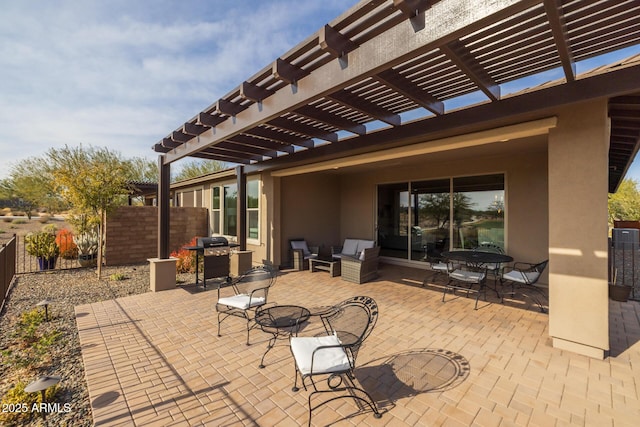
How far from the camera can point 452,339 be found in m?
3.59

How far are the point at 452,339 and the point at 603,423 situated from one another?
151 cm

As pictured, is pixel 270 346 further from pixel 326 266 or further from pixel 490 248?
pixel 490 248

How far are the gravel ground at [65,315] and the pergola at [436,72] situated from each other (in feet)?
11.3

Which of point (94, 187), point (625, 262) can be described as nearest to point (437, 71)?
point (94, 187)

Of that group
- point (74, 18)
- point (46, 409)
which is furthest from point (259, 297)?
point (74, 18)

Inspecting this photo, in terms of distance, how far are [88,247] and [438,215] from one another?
10561mm

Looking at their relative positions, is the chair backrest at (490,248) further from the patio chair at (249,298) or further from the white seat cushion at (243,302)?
the white seat cushion at (243,302)

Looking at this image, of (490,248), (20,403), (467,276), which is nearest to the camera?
(20,403)

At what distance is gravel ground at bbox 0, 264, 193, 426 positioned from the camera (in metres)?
2.46

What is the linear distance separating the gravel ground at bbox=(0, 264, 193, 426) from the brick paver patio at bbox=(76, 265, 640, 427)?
122 millimetres

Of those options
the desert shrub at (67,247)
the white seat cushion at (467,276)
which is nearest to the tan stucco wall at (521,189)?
the white seat cushion at (467,276)

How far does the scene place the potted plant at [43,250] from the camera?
7.60 meters

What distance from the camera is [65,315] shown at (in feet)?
14.6

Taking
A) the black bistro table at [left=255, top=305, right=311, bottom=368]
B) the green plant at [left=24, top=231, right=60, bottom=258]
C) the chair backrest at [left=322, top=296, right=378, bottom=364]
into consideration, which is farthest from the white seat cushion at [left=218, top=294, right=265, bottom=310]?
the green plant at [left=24, top=231, right=60, bottom=258]
